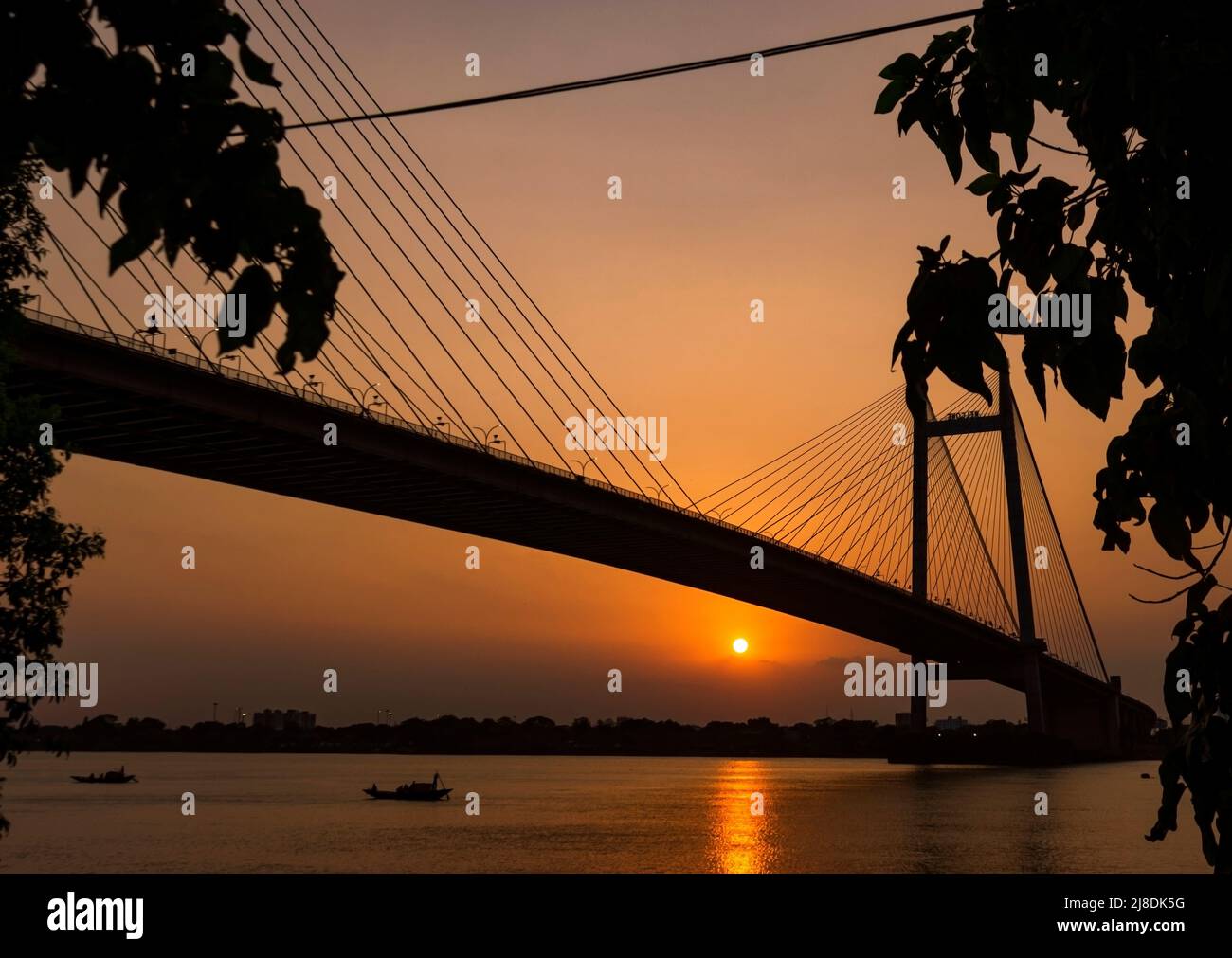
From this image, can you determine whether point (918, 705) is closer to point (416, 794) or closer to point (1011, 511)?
point (1011, 511)

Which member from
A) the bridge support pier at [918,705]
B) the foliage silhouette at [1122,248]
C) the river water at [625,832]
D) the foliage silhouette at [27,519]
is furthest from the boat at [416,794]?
the foliage silhouette at [1122,248]

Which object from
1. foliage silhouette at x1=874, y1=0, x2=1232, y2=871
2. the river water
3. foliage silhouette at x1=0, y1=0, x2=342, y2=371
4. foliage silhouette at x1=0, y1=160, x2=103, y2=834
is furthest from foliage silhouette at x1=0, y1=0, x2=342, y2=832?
the river water

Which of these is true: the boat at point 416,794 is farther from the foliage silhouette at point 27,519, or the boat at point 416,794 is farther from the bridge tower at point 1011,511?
the foliage silhouette at point 27,519

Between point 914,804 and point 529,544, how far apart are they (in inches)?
1469

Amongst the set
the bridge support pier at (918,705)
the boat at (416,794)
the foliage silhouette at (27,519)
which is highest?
the foliage silhouette at (27,519)

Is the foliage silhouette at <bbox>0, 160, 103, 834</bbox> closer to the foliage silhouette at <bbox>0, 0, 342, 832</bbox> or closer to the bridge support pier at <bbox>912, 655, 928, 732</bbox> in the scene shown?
the foliage silhouette at <bbox>0, 0, 342, 832</bbox>

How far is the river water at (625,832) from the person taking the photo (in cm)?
5262

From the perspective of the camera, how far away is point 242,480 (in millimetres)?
45062

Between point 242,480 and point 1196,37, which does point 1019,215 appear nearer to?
point 1196,37

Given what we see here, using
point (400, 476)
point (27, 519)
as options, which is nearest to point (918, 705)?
point (400, 476)

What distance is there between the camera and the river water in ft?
173

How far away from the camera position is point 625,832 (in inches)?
2702
